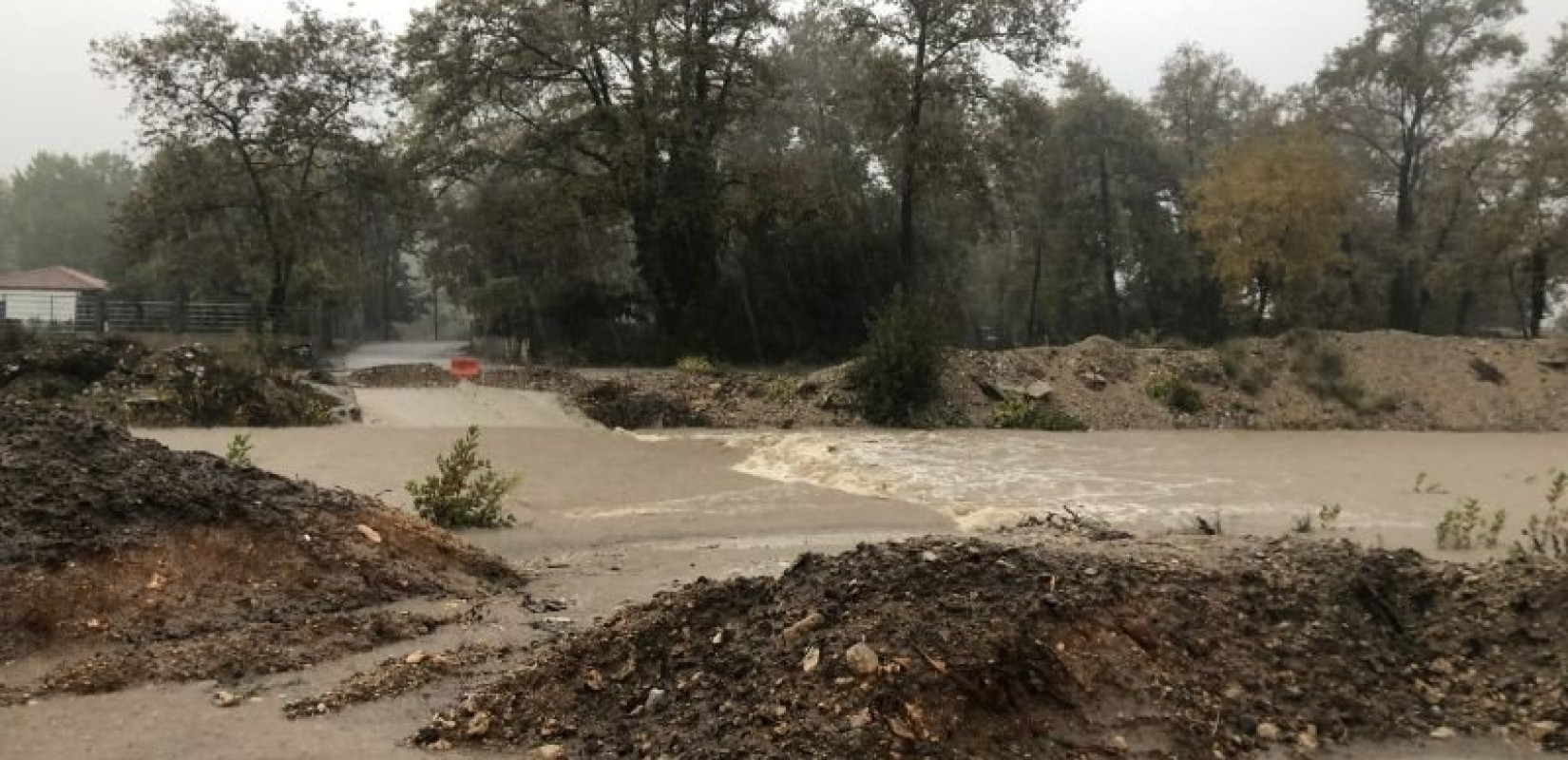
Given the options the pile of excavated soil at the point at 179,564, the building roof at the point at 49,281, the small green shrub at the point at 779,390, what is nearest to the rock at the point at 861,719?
the pile of excavated soil at the point at 179,564

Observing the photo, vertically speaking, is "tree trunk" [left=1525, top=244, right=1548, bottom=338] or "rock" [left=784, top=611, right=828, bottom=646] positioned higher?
"tree trunk" [left=1525, top=244, right=1548, bottom=338]

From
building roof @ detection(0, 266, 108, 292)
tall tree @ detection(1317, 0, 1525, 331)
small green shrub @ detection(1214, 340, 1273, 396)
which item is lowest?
small green shrub @ detection(1214, 340, 1273, 396)

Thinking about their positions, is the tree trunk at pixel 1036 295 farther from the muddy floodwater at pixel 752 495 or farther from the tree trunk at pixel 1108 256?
the muddy floodwater at pixel 752 495

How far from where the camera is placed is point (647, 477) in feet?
53.6

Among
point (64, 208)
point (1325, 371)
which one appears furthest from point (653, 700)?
point (64, 208)

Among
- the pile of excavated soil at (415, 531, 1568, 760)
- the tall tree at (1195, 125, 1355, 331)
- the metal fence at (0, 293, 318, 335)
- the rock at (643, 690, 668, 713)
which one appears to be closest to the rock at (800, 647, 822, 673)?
the pile of excavated soil at (415, 531, 1568, 760)

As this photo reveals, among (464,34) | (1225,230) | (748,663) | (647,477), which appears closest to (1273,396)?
(1225,230)

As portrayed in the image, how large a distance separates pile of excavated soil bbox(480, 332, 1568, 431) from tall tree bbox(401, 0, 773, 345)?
744 cm

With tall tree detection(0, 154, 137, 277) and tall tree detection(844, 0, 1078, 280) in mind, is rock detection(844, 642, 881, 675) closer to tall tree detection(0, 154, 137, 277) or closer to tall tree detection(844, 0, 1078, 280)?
tall tree detection(844, 0, 1078, 280)

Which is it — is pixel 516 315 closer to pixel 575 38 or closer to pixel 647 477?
pixel 575 38

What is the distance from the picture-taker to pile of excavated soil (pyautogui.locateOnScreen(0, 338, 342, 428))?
2128 centimetres

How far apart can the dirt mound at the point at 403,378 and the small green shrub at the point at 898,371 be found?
9531 millimetres

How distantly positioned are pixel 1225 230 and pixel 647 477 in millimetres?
30358

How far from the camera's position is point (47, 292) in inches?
2066
